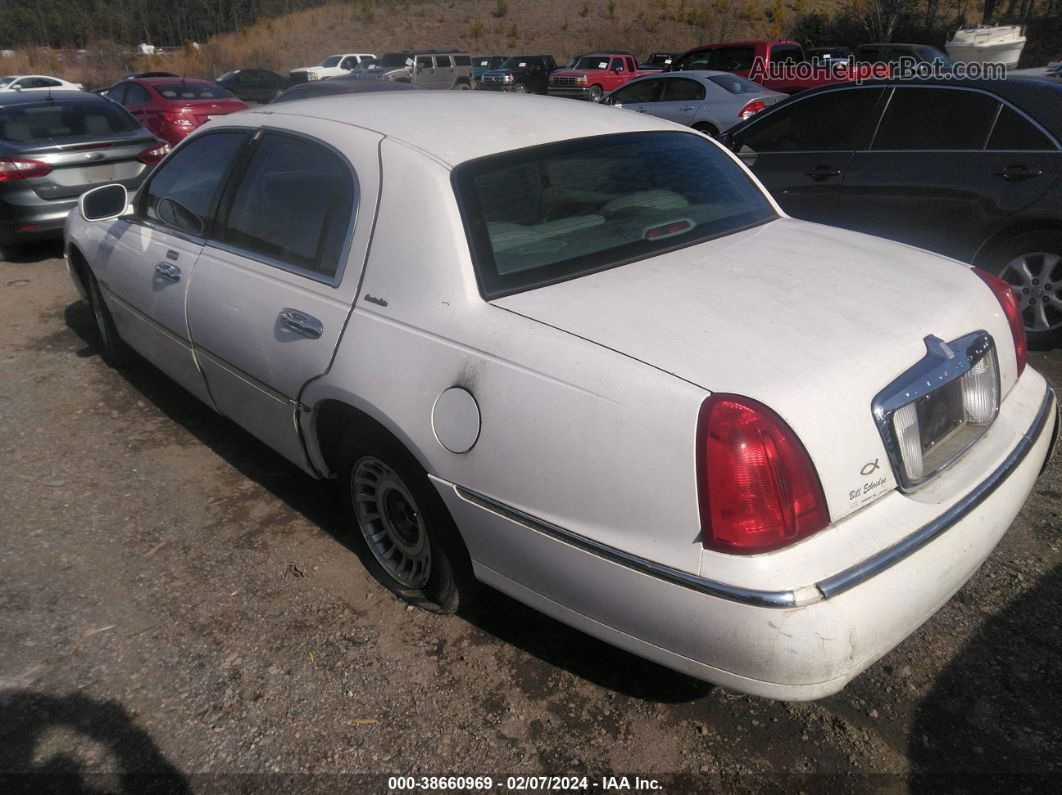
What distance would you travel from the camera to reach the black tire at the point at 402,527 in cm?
253

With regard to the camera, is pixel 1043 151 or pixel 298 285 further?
pixel 1043 151

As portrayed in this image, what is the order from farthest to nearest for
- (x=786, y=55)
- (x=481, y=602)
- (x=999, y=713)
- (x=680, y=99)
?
1. (x=786, y=55)
2. (x=680, y=99)
3. (x=481, y=602)
4. (x=999, y=713)

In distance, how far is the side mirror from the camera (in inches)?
172

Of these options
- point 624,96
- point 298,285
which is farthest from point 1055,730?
point 624,96

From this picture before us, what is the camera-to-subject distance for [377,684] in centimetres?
258

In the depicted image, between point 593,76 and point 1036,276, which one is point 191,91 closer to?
point 1036,276

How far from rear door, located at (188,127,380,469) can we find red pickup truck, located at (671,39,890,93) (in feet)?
54.7

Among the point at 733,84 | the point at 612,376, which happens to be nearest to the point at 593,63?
the point at 733,84

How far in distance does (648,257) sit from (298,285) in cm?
124

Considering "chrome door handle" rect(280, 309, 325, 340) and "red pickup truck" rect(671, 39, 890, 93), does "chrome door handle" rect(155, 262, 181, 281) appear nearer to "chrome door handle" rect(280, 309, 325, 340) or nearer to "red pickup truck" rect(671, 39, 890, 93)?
"chrome door handle" rect(280, 309, 325, 340)

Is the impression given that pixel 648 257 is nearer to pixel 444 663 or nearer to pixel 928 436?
pixel 928 436

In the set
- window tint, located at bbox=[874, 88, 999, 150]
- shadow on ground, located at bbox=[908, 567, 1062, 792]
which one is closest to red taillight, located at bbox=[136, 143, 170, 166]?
window tint, located at bbox=[874, 88, 999, 150]

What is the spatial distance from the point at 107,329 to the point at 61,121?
14.0ft

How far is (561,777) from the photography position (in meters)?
2.23
